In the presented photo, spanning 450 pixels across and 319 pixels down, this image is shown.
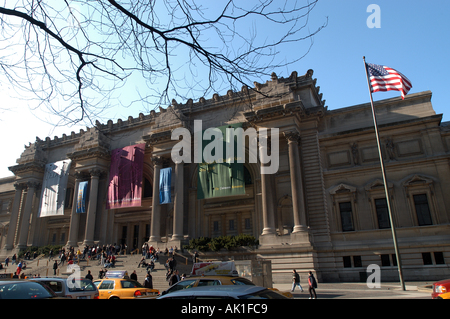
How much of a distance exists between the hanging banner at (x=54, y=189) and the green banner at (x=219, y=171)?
64.2 feet

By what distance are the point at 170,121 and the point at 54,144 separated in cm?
2212

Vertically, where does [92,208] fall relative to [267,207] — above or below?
above

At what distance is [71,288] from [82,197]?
2858 centimetres

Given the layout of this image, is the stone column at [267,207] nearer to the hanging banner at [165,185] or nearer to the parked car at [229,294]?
the hanging banner at [165,185]

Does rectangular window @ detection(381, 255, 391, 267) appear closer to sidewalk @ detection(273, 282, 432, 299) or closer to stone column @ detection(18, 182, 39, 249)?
sidewalk @ detection(273, 282, 432, 299)

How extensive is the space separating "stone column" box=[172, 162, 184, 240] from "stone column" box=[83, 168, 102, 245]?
11.7 meters

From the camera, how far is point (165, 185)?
106ft

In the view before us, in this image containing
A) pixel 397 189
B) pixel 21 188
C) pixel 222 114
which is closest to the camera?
pixel 397 189

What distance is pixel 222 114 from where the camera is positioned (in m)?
33.9

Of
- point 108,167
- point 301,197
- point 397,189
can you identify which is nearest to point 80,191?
point 108,167

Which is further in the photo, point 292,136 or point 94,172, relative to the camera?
point 94,172

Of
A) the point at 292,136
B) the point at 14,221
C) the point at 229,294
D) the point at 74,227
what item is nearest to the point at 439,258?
the point at 292,136

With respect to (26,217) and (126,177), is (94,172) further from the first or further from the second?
(26,217)
